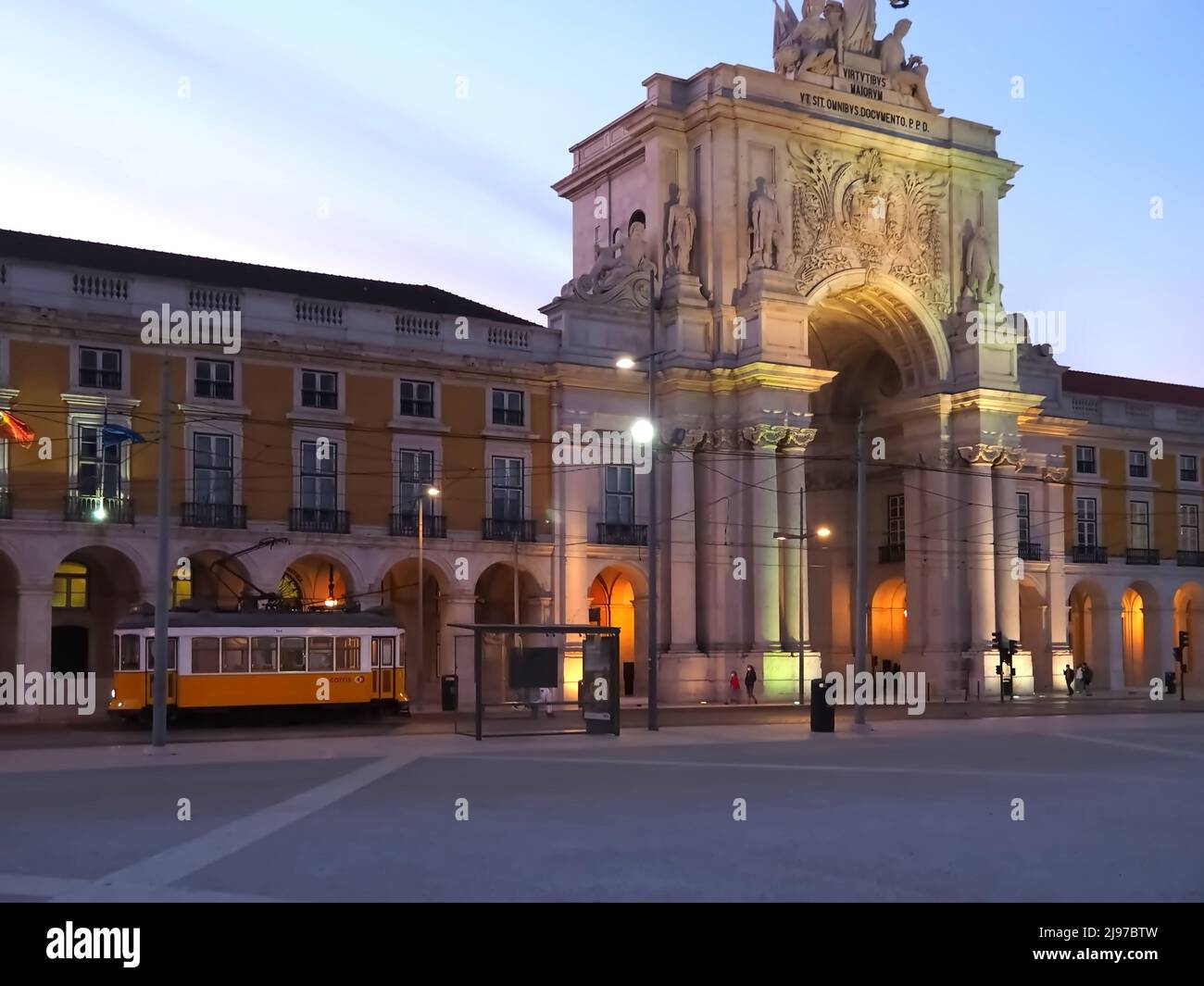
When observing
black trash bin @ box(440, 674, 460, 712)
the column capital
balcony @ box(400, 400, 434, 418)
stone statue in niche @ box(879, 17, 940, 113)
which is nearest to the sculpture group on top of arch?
stone statue in niche @ box(879, 17, 940, 113)

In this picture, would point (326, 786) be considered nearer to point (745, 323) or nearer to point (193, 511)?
point (193, 511)

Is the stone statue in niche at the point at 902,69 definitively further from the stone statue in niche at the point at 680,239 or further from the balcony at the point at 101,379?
the balcony at the point at 101,379

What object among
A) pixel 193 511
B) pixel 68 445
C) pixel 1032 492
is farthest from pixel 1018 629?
pixel 68 445

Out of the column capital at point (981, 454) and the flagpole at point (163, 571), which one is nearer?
the flagpole at point (163, 571)

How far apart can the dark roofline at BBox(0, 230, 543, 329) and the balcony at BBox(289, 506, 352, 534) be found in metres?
7.07

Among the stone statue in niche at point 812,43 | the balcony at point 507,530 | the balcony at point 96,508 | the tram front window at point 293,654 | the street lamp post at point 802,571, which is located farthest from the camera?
the stone statue in niche at point 812,43

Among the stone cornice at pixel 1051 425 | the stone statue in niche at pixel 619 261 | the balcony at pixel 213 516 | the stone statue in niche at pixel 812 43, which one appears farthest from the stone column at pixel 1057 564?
the balcony at pixel 213 516

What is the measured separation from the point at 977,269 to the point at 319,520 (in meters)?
29.6

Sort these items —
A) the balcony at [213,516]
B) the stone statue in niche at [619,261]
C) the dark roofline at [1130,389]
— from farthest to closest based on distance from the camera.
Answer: the dark roofline at [1130,389] → the stone statue in niche at [619,261] → the balcony at [213,516]

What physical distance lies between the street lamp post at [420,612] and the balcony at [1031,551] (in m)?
26.2

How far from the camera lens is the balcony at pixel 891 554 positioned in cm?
6556

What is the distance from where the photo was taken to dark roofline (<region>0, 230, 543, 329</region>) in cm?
5166

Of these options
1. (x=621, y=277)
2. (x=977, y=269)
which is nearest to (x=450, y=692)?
(x=621, y=277)

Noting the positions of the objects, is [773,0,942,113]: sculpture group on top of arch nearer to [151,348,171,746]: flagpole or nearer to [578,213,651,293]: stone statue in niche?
[578,213,651,293]: stone statue in niche
